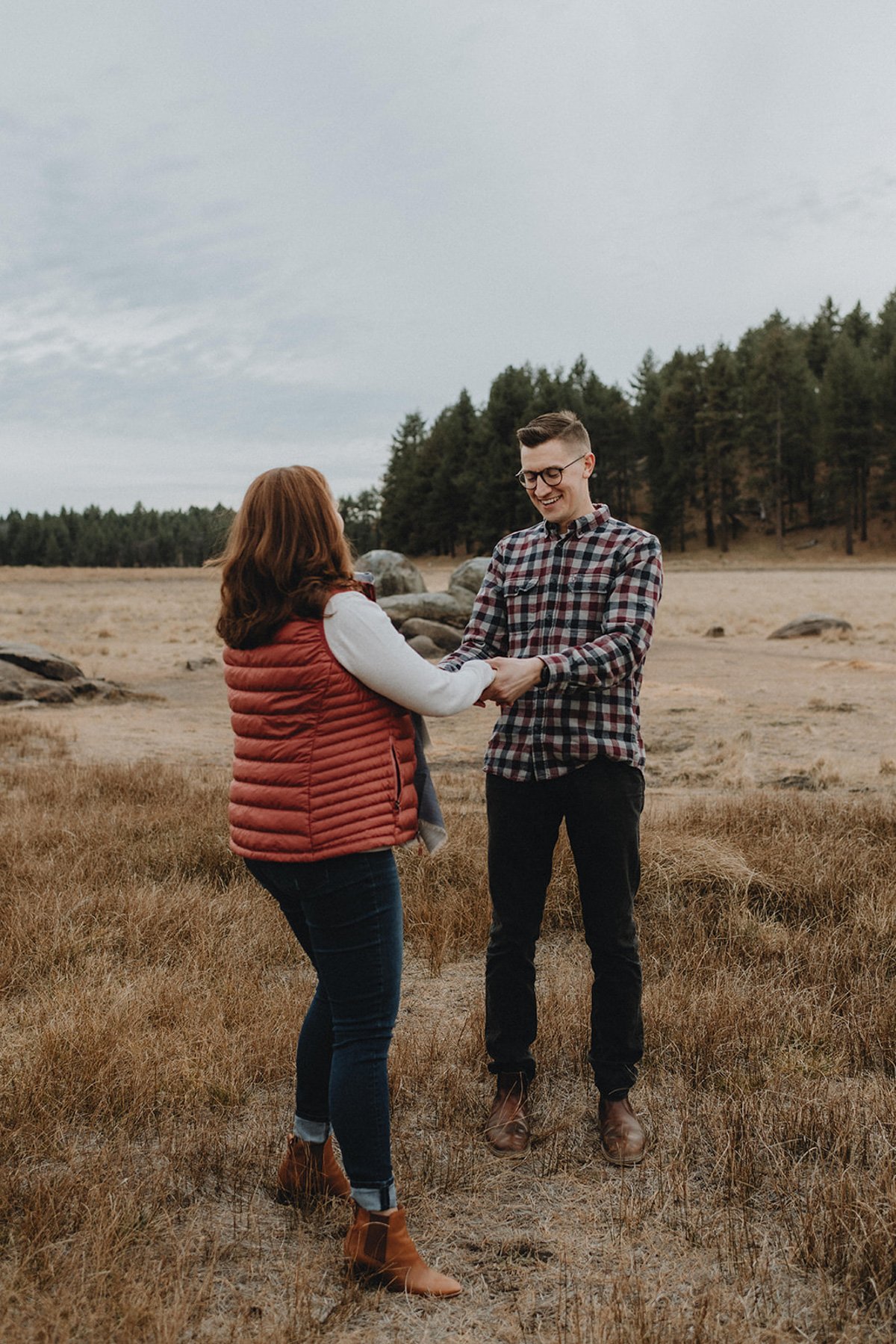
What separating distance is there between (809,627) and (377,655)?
22.7m

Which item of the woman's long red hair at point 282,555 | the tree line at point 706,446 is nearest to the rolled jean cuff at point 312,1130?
the woman's long red hair at point 282,555

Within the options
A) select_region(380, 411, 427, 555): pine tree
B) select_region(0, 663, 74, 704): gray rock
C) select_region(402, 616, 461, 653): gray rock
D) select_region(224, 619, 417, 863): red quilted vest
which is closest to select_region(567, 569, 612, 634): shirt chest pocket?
select_region(224, 619, 417, 863): red quilted vest

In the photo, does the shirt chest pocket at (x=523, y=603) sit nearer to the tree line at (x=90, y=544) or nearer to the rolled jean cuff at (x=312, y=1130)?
the rolled jean cuff at (x=312, y=1130)

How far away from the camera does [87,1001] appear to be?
4.14m

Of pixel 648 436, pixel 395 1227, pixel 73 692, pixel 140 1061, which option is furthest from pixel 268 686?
pixel 648 436

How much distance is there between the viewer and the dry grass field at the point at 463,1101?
2.52 meters

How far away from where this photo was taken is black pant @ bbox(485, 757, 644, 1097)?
3293mm

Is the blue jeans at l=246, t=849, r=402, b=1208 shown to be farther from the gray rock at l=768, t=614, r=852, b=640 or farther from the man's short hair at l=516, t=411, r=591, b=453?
the gray rock at l=768, t=614, r=852, b=640

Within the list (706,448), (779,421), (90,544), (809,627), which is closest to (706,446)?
(706,448)

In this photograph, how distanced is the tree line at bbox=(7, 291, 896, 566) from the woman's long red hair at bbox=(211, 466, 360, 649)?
5302 centimetres

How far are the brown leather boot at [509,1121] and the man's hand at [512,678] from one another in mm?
1367

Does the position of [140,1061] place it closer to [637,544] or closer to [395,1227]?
[395,1227]

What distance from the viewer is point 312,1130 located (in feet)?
9.80

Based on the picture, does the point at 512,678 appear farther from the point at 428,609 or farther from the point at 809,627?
the point at 809,627
